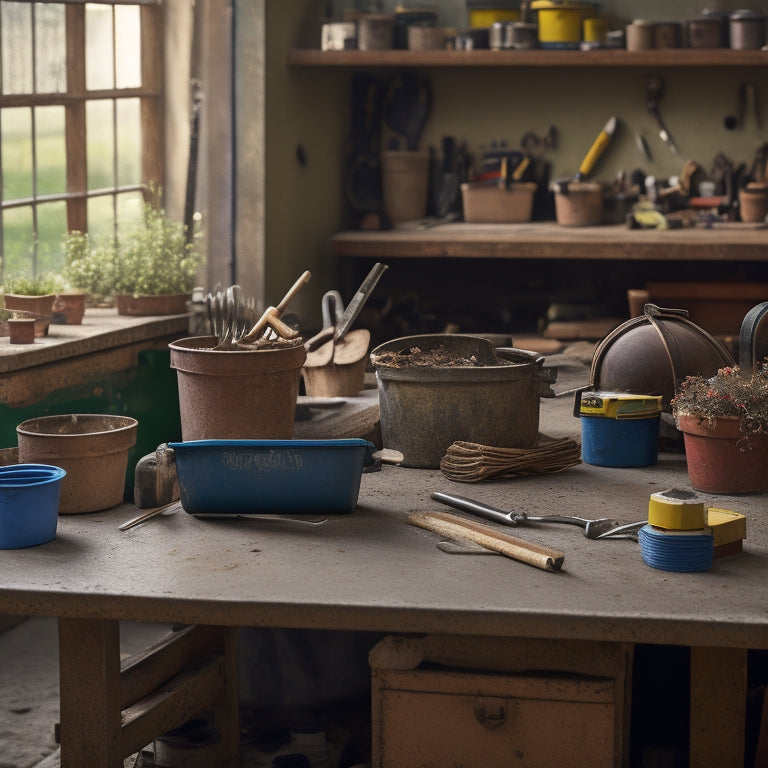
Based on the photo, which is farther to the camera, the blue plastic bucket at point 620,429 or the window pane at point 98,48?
the window pane at point 98,48

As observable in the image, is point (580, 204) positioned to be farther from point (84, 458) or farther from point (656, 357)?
point (84, 458)

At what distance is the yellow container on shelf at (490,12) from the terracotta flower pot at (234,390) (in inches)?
131

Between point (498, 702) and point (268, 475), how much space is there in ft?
2.07

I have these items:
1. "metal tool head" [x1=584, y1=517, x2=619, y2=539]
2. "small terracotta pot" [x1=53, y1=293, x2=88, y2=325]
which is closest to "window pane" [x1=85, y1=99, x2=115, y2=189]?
"small terracotta pot" [x1=53, y1=293, x2=88, y2=325]

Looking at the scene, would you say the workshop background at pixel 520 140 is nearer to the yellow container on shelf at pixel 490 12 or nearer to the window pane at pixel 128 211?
the yellow container on shelf at pixel 490 12

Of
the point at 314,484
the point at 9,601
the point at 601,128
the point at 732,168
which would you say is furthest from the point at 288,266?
the point at 9,601

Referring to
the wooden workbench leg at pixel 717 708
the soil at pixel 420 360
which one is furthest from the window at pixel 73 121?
the wooden workbench leg at pixel 717 708

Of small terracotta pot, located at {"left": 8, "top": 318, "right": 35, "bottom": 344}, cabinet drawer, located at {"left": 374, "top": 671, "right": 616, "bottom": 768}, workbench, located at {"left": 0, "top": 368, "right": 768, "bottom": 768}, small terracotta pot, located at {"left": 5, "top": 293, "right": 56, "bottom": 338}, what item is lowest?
cabinet drawer, located at {"left": 374, "top": 671, "right": 616, "bottom": 768}

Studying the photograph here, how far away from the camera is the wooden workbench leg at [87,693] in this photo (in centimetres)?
214

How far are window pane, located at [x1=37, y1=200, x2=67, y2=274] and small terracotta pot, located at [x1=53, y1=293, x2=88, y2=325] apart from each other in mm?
296

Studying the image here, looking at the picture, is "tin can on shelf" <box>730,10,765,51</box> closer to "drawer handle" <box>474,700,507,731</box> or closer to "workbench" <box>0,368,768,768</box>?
"workbench" <box>0,368,768,768</box>

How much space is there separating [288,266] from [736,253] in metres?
1.92

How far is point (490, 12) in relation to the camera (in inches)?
223

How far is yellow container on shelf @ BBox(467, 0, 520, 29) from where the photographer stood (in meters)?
5.64
